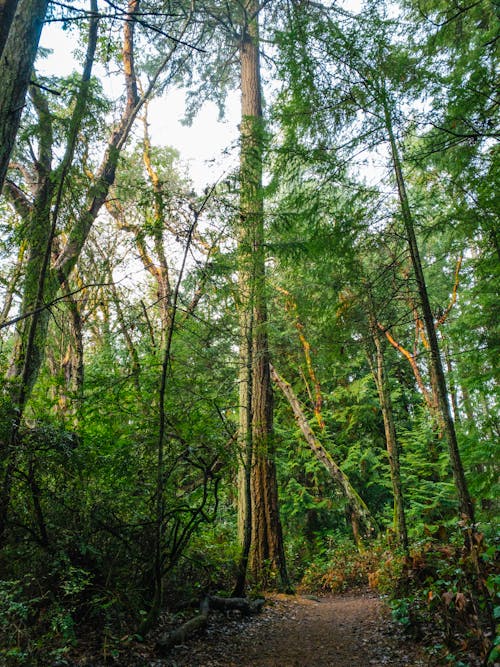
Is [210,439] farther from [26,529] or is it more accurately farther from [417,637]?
[417,637]

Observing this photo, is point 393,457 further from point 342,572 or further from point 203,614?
point 203,614

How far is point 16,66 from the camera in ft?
11.3

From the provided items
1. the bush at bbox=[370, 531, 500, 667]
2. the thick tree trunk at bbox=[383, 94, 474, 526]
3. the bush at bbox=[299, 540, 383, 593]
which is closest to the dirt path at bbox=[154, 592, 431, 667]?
the bush at bbox=[370, 531, 500, 667]

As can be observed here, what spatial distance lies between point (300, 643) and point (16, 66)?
6217mm

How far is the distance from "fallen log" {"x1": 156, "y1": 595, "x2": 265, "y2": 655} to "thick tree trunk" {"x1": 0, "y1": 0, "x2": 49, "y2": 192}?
13.5ft

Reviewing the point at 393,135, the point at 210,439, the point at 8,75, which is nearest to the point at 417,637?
the point at 210,439

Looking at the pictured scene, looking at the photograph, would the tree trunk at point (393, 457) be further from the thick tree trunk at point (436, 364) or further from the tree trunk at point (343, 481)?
the thick tree trunk at point (436, 364)

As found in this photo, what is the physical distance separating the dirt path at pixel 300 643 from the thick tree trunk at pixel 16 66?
4.44m

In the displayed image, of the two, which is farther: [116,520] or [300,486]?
[300,486]

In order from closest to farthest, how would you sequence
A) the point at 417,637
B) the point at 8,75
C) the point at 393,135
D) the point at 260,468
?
the point at 8,75, the point at 417,637, the point at 393,135, the point at 260,468

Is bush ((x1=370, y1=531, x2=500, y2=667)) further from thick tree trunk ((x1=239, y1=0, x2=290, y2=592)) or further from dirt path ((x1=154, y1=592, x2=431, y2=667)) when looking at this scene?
thick tree trunk ((x1=239, y1=0, x2=290, y2=592))

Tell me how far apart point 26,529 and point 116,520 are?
724 mm

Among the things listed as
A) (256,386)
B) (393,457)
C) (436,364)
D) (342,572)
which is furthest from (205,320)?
(342,572)

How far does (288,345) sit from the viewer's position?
12.6m
